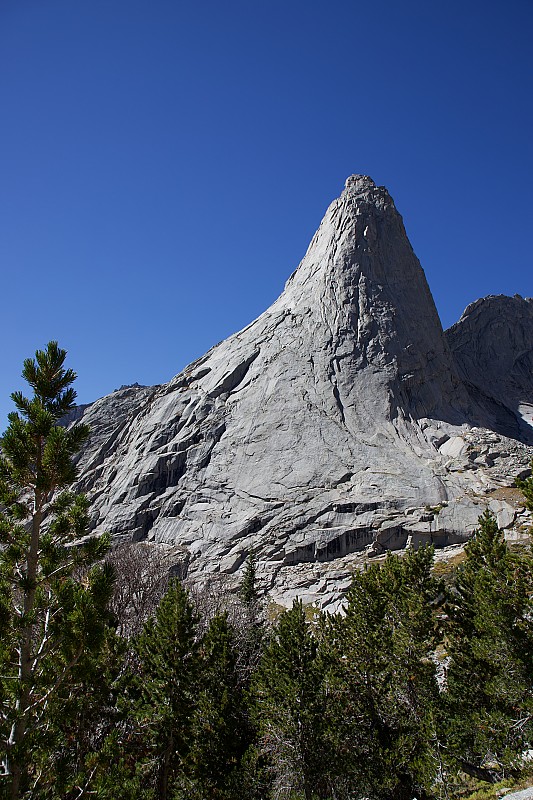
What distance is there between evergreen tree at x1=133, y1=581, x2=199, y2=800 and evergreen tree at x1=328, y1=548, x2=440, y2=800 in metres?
5.13

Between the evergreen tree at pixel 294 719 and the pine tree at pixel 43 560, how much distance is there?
34.6 feet

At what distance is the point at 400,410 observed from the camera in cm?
6644

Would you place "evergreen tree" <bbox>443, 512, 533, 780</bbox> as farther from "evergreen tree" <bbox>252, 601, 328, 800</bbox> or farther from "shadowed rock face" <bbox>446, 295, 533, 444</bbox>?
"shadowed rock face" <bbox>446, 295, 533, 444</bbox>

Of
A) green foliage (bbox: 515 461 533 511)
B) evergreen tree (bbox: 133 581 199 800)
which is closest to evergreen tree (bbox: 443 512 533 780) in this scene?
green foliage (bbox: 515 461 533 511)

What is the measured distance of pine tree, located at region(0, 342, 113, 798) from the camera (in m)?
6.71

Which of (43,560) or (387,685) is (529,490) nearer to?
(387,685)

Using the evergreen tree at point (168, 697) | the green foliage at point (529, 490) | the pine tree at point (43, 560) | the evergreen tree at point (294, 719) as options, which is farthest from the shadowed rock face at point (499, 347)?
the pine tree at point (43, 560)

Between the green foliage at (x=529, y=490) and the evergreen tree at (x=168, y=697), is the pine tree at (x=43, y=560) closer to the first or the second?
the evergreen tree at (x=168, y=697)

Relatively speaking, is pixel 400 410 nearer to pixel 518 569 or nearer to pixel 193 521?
pixel 193 521

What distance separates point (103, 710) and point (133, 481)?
169ft

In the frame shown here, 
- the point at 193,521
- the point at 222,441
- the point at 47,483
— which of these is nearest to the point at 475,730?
the point at 47,483

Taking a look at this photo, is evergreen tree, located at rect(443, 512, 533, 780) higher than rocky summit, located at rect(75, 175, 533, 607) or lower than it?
Answer: lower

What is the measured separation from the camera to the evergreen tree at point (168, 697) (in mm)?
15688

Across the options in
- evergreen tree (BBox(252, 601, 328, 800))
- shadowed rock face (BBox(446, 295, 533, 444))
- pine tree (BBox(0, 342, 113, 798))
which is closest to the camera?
pine tree (BBox(0, 342, 113, 798))
